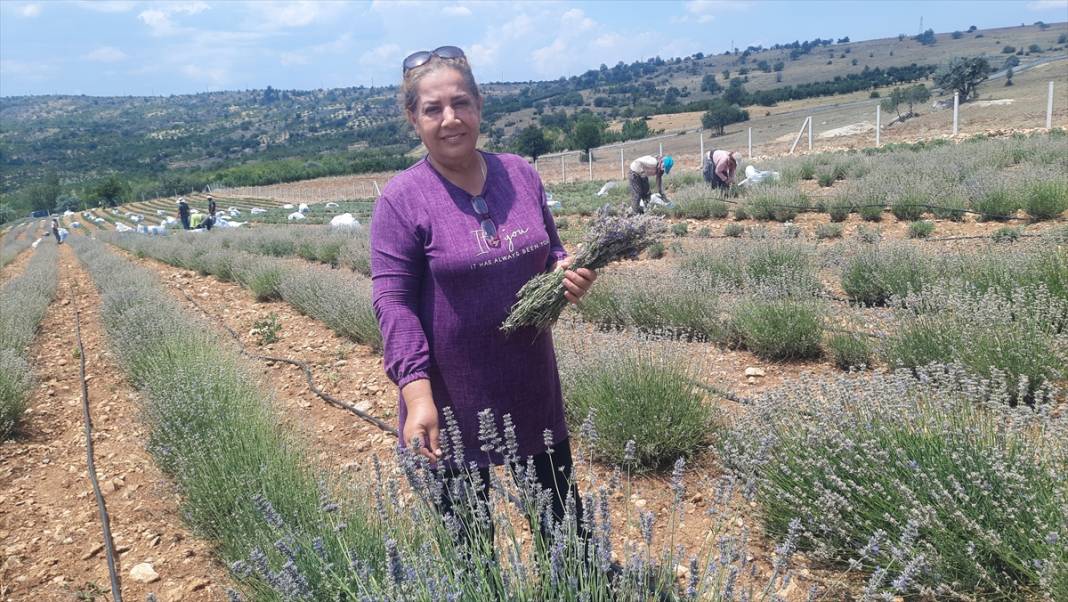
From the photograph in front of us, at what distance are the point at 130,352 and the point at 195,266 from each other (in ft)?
30.6

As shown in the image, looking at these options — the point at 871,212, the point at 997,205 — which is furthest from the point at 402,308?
the point at 871,212

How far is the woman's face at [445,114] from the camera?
6.37ft

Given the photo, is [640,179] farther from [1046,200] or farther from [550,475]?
[550,475]

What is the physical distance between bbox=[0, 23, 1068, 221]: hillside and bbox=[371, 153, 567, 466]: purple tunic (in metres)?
47.6

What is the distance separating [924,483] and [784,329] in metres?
2.85

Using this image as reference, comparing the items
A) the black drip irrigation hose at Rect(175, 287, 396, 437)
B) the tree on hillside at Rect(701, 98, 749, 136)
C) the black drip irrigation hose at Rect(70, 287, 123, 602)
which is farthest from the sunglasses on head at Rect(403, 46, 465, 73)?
the tree on hillside at Rect(701, 98, 749, 136)

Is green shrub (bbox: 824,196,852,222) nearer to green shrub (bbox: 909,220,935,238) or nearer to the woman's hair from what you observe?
green shrub (bbox: 909,220,935,238)

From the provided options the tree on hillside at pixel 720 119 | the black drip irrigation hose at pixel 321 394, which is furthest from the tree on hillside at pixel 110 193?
the black drip irrigation hose at pixel 321 394

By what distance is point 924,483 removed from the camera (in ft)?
7.80

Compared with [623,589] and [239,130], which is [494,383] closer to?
[623,589]

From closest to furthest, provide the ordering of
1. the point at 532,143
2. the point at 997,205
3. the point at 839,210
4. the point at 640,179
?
1. the point at 997,205
2. the point at 839,210
3. the point at 640,179
4. the point at 532,143

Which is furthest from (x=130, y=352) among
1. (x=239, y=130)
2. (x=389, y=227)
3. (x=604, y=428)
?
(x=239, y=130)

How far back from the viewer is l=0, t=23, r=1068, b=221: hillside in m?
79.2

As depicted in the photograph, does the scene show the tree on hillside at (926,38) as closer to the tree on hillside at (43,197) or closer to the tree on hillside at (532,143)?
the tree on hillside at (532,143)
